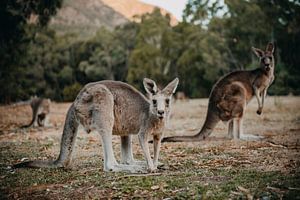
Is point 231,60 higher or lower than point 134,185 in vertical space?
higher

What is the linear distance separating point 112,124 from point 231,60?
32027mm

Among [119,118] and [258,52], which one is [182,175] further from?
[258,52]

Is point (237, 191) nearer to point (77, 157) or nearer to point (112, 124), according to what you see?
point (112, 124)

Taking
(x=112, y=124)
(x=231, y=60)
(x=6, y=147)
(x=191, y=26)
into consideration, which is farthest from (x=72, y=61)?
(x=112, y=124)

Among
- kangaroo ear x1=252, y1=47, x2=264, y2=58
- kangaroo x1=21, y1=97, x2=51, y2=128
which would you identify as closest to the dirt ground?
kangaroo ear x1=252, y1=47, x2=264, y2=58

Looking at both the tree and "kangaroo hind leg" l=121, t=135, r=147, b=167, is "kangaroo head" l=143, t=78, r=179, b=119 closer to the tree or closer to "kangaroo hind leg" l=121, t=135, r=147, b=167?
"kangaroo hind leg" l=121, t=135, r=147, b=167

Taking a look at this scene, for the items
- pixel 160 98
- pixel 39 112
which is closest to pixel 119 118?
pixel 160 98

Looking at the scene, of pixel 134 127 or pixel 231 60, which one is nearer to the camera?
pixel 134 127

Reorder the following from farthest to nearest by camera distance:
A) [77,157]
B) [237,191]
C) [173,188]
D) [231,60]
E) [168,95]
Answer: [231,60] < [77,157] < [168,95] < [173,188] < [237,191]

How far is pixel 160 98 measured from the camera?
507 cm

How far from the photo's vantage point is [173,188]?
4.18 m

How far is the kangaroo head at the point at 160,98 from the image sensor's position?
5.02 metres

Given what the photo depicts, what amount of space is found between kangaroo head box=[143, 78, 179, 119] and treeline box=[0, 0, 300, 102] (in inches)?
780

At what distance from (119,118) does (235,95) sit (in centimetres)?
287
